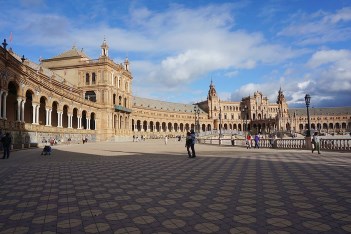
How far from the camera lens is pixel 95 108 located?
59156 mm

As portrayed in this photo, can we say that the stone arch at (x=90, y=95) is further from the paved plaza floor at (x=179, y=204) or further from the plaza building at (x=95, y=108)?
the paved plaza floor at (x=179, y=204)

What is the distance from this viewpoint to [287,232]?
439 cm

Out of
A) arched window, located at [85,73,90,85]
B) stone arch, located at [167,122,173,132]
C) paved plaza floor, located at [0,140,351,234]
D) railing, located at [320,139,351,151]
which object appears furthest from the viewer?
stone arch, located at [167,122,173,132]

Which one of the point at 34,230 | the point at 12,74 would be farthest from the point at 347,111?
the point at 34,230

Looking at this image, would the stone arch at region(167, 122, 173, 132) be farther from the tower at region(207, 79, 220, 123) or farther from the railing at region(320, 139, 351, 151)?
the railing at region(320, 139, 351, 151)

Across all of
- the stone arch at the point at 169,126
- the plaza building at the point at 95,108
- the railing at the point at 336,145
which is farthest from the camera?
the stone arch at the point at 169,126

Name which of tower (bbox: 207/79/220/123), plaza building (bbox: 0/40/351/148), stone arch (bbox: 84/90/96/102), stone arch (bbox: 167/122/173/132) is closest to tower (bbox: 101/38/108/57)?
plaza building (bbox: 0/40/351/148)

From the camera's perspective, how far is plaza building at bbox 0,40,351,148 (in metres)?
29.3

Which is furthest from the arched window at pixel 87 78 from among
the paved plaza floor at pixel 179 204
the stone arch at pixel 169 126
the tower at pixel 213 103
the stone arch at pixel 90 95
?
the tower at pixel 213 103

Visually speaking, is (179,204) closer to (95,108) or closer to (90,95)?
(95,108)

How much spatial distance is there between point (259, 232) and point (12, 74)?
2910 cm

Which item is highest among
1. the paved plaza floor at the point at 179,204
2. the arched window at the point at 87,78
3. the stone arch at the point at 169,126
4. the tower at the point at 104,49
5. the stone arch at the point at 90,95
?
the tower at the point at 104,49

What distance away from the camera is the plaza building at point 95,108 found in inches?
1154

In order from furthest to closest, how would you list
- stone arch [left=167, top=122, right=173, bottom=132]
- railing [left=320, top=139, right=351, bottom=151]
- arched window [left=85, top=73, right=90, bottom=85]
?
stone arch [left=167, top=122, right=173, bottom=132]
arched window [left=85, top=73, right=90, bottom=85]
railing [left=320, top=139, right=351, bottom=151]
